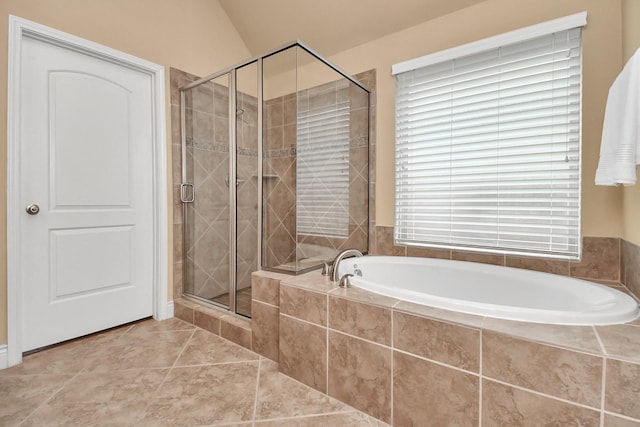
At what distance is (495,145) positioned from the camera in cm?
199

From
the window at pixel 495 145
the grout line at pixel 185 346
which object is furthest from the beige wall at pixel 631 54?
the grout line at pixel 185 346

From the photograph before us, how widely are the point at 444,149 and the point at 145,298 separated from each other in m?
2.54

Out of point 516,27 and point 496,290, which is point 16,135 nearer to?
point 496,290

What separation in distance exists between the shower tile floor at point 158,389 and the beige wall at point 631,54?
159cm

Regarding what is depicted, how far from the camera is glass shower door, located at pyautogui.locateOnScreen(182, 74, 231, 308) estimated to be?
2.32 metres

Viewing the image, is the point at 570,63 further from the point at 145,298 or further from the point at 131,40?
the point at 145,298

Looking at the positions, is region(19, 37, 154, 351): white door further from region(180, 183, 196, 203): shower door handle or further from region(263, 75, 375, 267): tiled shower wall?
region(263, 75, 375, 267): tiled shower wall

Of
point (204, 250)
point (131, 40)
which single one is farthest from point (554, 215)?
point (131, 40)

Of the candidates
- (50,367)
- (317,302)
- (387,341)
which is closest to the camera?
(387,341)

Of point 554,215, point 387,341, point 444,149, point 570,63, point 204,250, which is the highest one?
point 570,63

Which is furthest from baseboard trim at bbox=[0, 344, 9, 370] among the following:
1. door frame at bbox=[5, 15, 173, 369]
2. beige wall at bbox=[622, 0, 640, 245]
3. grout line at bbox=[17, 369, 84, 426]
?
beige wall at bbox=[622, 0, 640, 245]

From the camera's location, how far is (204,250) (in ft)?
8.11

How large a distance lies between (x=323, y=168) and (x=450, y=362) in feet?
4.78

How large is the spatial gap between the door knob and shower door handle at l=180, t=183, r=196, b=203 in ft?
2.90
